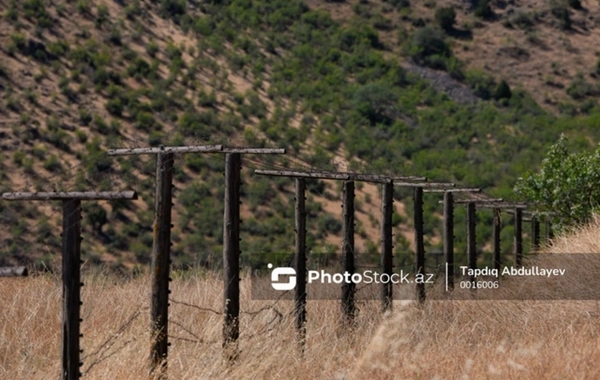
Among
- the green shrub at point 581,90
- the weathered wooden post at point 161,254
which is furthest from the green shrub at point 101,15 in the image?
the weathered wooden post at point 161,254

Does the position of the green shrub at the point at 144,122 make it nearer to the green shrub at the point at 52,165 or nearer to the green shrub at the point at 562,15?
the green shrub at the point at 52,165

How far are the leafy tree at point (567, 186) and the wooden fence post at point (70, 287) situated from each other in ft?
56.7

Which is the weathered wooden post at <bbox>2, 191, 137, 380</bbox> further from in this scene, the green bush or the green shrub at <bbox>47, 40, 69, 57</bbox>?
the green bush

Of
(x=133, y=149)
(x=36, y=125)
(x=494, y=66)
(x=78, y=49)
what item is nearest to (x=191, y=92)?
(x=78, y=49)

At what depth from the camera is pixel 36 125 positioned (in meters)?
44.0

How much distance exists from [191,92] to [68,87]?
22.4 ft

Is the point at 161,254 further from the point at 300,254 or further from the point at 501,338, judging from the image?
the point at 501,338

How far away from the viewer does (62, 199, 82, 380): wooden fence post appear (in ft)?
29.7

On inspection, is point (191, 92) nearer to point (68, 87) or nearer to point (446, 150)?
point (68, 87)

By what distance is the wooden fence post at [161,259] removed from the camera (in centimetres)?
1024

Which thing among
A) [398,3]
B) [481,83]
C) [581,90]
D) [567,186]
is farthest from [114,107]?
[398,3]

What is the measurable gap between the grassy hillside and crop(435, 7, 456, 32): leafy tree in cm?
68

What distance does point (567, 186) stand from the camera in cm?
2609

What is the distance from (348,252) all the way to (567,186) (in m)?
12.5
